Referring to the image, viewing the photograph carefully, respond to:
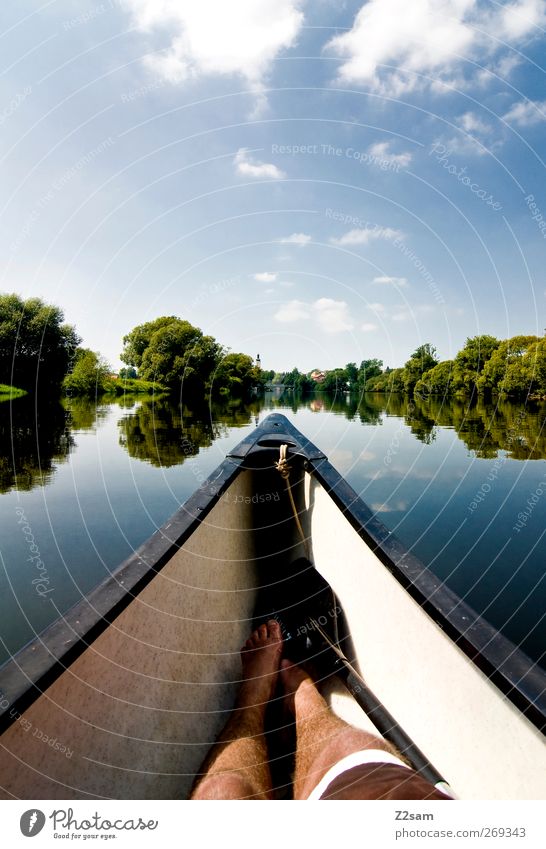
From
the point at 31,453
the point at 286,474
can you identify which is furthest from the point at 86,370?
the point at 286,474

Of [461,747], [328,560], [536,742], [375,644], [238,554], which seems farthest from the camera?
[238,554]

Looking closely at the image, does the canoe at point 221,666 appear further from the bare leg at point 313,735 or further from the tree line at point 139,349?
the tree line at point 139,349

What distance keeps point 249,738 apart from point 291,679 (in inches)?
13.5

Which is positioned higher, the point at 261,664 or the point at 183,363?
the point at 183,363

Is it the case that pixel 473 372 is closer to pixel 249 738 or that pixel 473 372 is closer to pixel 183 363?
pixel 183 363

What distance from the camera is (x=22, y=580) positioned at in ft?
14.4

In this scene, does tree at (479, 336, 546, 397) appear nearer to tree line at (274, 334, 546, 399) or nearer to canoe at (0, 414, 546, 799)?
tree line at (274, 334, 546, 399)

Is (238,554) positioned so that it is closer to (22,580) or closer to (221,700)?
(221,700)

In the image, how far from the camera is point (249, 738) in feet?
5.49

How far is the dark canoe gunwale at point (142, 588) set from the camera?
1.03 meters

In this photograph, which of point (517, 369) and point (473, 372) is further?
point (473, 372)

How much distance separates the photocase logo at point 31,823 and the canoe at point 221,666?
5cm

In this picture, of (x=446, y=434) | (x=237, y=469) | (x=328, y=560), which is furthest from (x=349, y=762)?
(x=446, y=434)

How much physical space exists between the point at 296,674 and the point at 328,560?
0.73 metres
